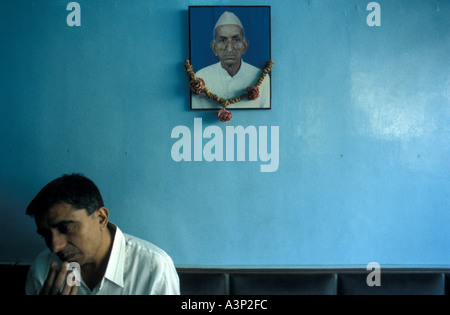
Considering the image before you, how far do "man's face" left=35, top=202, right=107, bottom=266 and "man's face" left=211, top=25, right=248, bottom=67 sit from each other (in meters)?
0.99

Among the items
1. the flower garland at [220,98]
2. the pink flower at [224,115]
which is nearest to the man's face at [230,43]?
the flower garland at [220,98]

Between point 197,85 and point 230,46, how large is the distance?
268 millimetres

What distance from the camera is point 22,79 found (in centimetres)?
171

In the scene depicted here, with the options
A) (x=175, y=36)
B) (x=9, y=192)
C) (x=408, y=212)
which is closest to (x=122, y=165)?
(x=9, y=192)

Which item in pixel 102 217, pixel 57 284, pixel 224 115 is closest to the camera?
pixel 57 284

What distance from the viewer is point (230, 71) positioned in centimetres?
167

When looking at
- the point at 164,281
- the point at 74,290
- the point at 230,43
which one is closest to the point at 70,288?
the point at 74,290

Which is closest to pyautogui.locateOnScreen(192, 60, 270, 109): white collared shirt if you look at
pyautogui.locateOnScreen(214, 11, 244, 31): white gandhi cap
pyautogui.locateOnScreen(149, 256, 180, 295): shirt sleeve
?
pyautogui.locateOnScreen(214, 11, 244, 31): white gandhi cap

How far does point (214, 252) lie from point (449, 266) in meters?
1.23

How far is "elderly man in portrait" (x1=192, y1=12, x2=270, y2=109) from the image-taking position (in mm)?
1658

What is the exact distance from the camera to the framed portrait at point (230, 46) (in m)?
1.66

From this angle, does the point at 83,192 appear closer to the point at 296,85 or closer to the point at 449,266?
the point at 296,85

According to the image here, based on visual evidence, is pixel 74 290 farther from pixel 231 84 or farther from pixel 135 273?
pixel 231 84

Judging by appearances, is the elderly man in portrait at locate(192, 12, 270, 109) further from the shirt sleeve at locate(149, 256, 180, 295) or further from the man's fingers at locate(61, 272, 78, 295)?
the man's fingers at locate(61, 272, 78, 295)
